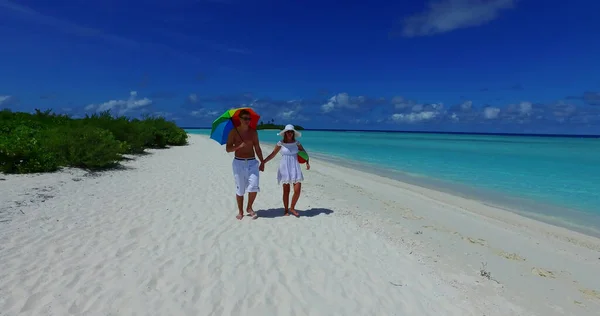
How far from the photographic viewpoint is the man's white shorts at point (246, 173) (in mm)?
5912

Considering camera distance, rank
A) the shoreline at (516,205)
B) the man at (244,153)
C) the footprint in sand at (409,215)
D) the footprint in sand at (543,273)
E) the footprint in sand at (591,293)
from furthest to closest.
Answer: the shoreline at (516,205) < the footprint in sand at (409,215) < the man at (244,153) < the footprint in sand at (543,273) < the footprint in sand at (591,293)

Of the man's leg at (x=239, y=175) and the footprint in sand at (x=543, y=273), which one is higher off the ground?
the man's leg at (x=239, y=175)

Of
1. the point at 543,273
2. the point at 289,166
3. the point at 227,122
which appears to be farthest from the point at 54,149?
the point at 543,273

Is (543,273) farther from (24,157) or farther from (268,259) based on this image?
(24,157)

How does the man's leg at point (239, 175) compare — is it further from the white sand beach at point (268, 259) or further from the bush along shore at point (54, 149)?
the bush along shore at point (54, 149)

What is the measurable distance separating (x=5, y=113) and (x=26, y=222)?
1803 cm

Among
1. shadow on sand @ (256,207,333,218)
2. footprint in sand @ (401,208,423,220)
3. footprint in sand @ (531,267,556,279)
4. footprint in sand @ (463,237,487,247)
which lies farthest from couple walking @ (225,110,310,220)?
footprint in sand @ (531,267,556,279)

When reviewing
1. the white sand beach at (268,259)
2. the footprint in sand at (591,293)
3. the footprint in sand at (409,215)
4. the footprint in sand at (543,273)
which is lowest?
the footprint in sand at (591,293)

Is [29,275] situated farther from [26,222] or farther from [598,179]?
[598,179]

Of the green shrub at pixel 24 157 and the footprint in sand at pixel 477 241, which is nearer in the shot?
the footprint in sand at pixel 477 241

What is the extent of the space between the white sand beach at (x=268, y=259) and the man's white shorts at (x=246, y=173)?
67 cm

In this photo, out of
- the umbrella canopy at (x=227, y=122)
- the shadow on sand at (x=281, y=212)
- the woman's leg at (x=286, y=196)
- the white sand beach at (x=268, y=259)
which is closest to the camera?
the white sand beach at (x=268, y=259)

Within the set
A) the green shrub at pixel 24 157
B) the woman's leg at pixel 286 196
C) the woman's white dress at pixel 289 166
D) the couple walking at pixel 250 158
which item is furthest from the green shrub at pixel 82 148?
the woman's white dress at pixel 289 166

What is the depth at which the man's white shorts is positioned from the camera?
5.91 metres
